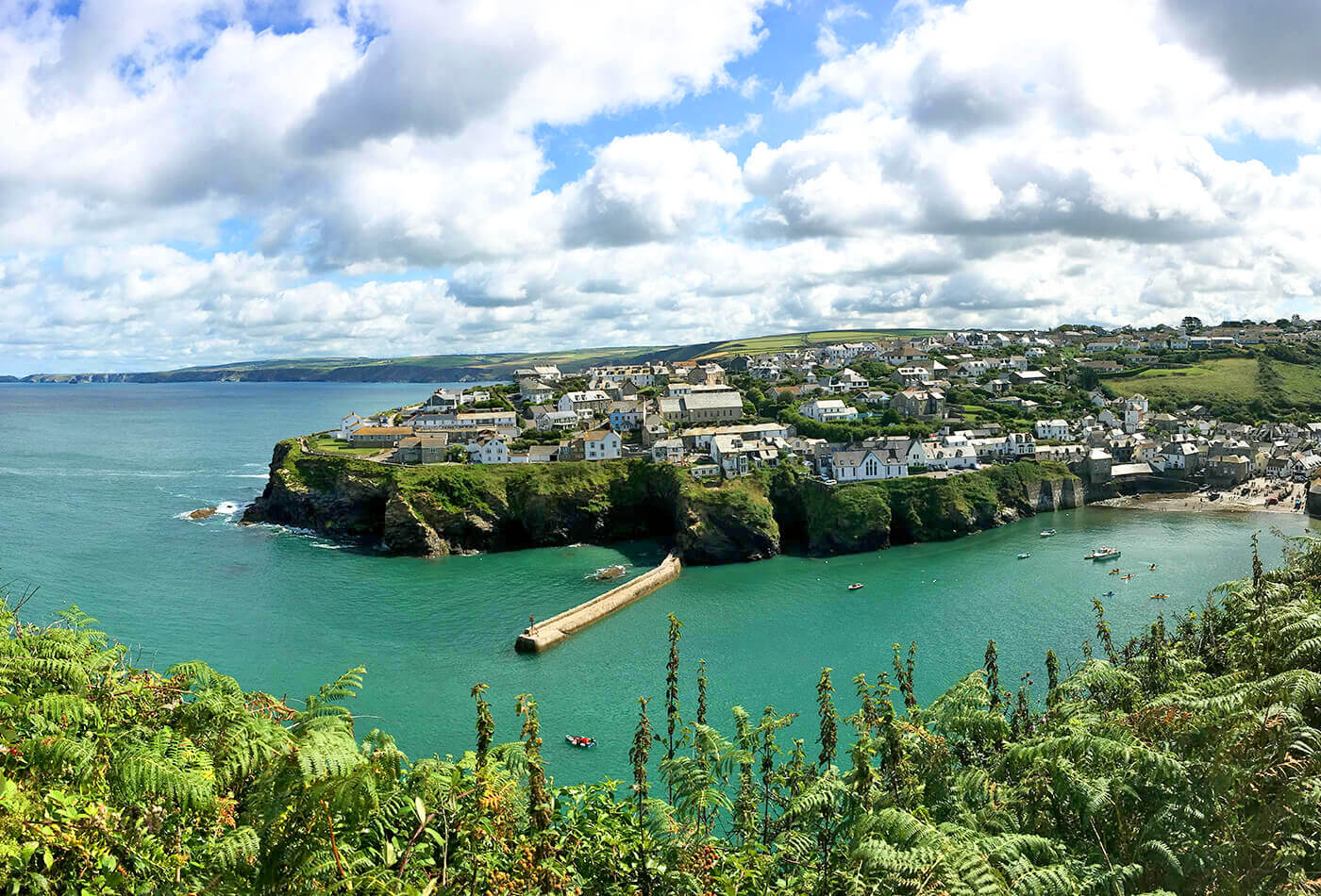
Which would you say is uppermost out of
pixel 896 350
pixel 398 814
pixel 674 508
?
pixel 896 350

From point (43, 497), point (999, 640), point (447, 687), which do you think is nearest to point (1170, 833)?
point (447, 687)

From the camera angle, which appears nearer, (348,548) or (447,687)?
(447,687)

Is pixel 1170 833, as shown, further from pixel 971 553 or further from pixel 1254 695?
pixel 971 553

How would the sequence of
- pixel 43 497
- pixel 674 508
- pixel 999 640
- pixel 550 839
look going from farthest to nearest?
1. pixel 43 497
2. pixel 674 508
3. pixel 999 640
4. pixel 550 839

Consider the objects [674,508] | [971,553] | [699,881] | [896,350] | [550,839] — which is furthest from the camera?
[896,350]

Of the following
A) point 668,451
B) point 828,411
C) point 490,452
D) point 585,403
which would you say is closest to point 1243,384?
point 828,411

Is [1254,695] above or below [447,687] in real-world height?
above
